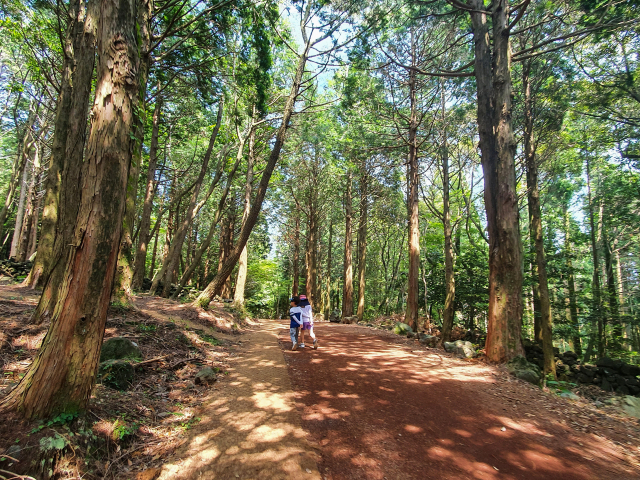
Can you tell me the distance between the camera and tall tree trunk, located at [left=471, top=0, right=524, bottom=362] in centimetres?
651

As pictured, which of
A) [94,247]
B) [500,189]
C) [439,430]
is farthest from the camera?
[500,189]

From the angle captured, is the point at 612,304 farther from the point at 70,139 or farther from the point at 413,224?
the point at 70,139

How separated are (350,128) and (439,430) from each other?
→ 51.2 feet

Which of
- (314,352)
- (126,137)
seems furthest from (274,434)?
(314,352)

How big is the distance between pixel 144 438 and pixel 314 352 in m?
4.83

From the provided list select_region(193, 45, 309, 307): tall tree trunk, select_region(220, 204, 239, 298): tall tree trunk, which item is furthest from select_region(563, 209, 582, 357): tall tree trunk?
select_region(220, 204, 239, 298): tall tree trunk

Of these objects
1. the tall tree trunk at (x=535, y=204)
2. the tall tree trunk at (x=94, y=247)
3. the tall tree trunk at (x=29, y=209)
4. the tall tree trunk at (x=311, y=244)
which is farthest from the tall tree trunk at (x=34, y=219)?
the tall tree trunk at (x=535, y=204)

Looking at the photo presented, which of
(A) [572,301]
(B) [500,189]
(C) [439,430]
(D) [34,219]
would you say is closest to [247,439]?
(C) [439,430]

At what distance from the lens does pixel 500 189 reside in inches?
276

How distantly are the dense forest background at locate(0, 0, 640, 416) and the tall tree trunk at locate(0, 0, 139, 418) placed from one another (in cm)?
3

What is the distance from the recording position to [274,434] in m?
3.29

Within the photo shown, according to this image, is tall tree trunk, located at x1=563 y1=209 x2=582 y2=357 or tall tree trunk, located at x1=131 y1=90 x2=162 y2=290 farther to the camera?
tall tree trunk, located at x1=563 y1=209 x2=582 y2=357

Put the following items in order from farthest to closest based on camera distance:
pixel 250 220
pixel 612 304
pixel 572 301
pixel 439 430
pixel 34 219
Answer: pixel 34 219, pixel 572 301, pixel 612 304, pixel 250 220, pixel 439 430

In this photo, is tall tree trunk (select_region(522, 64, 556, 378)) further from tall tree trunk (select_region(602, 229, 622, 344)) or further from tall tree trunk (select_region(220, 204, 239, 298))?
tall tree trunk (select_region(220, 204, 239, 298))
